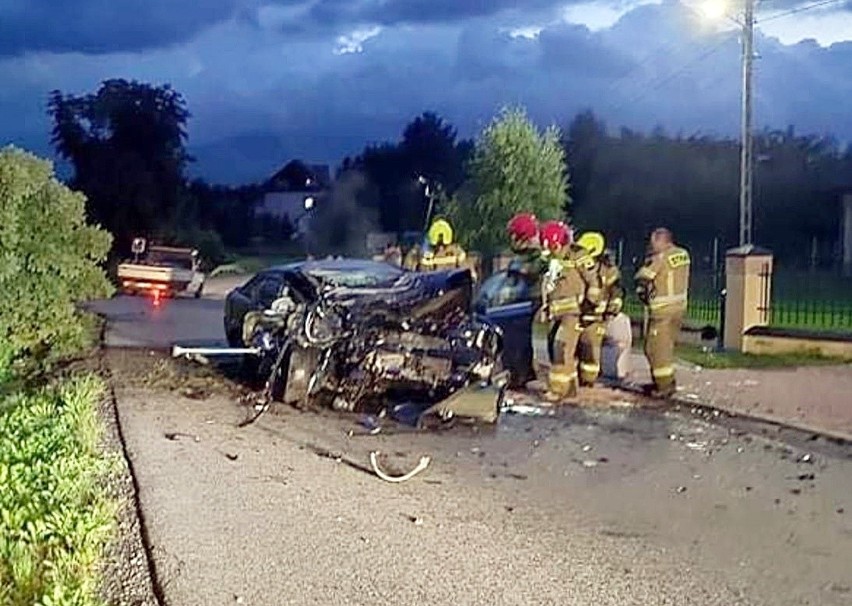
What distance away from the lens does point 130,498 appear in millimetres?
8125

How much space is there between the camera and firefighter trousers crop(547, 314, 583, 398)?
1358cm

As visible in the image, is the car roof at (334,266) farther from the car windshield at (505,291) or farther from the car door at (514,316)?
the car door at (514,316)

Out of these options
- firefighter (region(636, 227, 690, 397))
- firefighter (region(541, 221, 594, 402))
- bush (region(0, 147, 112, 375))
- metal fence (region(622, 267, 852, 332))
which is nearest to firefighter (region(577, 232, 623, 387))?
firefighter (region(541, 221, 594, 402))

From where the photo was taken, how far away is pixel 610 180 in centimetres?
4962

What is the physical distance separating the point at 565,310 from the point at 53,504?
726 cm

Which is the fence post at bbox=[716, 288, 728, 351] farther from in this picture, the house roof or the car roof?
the house roof

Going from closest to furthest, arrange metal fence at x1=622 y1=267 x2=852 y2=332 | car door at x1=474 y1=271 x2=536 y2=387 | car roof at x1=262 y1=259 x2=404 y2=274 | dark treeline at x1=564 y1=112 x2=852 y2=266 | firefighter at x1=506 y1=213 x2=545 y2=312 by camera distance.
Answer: car door at x1=474 y1=271 x2=536 y2=387 < firefighter at x1=506 y1=213 x2=545 y2=312 < car roof at x1=262 y1=259 x2=404 y2=274 < metal fence at x1=622 y1=267 x2=852 y2=332 < dark treeline at x1=564 y1=112 x2=852 y2=266

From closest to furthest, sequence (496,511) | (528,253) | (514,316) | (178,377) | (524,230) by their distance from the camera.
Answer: (496,511) → (514,316) → (178,377) → (528,253) → (524,230)

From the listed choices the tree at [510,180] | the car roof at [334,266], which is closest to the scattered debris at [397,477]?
the car roof at [334,266]

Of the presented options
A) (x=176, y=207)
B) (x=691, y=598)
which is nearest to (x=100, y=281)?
(x=691, y=598)

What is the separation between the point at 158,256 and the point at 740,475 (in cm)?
3106

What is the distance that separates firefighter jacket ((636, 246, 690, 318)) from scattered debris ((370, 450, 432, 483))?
4.12 meters

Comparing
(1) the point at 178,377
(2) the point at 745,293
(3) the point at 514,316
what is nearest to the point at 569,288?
(3) the point at 514,316

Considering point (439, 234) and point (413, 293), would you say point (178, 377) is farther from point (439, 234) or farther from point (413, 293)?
point (439, 234)
